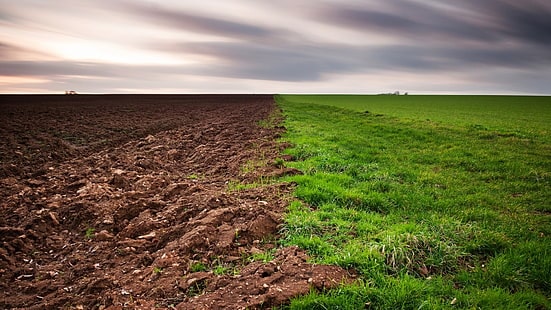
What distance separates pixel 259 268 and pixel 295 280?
0.50 metres

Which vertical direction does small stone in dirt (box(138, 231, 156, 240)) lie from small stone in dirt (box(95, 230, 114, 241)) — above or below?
above

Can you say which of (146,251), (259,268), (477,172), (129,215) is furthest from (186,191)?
(477,172)

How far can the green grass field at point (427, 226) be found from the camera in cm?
423

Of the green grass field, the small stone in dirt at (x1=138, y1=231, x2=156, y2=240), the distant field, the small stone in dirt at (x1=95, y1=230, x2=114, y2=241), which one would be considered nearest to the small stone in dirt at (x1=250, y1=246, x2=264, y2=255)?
the green grass field

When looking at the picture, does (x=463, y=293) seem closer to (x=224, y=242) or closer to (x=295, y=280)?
(x=295, y=280)

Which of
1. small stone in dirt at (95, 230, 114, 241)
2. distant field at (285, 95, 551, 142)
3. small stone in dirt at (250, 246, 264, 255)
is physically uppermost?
distant field at (285, 95, 551, 142)

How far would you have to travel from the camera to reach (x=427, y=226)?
6.08 m

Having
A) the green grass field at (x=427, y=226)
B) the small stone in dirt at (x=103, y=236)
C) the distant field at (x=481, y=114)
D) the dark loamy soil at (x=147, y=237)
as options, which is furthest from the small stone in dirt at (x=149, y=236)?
the distant field at (x=481, y=114)

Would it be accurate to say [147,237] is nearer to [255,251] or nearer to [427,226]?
[255,251]

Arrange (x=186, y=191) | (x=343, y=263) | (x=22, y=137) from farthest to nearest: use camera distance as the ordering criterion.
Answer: (x=22, y=137)
(x=186, y=191)
(x=343, y=263)

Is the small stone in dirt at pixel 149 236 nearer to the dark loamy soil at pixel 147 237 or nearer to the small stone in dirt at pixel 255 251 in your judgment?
the dark loamy soil at pixel 147 237

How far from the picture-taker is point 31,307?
14.3 ft

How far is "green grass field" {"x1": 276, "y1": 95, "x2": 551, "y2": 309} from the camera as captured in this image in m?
4.23

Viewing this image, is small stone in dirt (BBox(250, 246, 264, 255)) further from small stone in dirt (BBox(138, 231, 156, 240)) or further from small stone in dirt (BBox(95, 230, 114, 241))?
small stone in dirt (BBox(95, 230, 114, 241))
